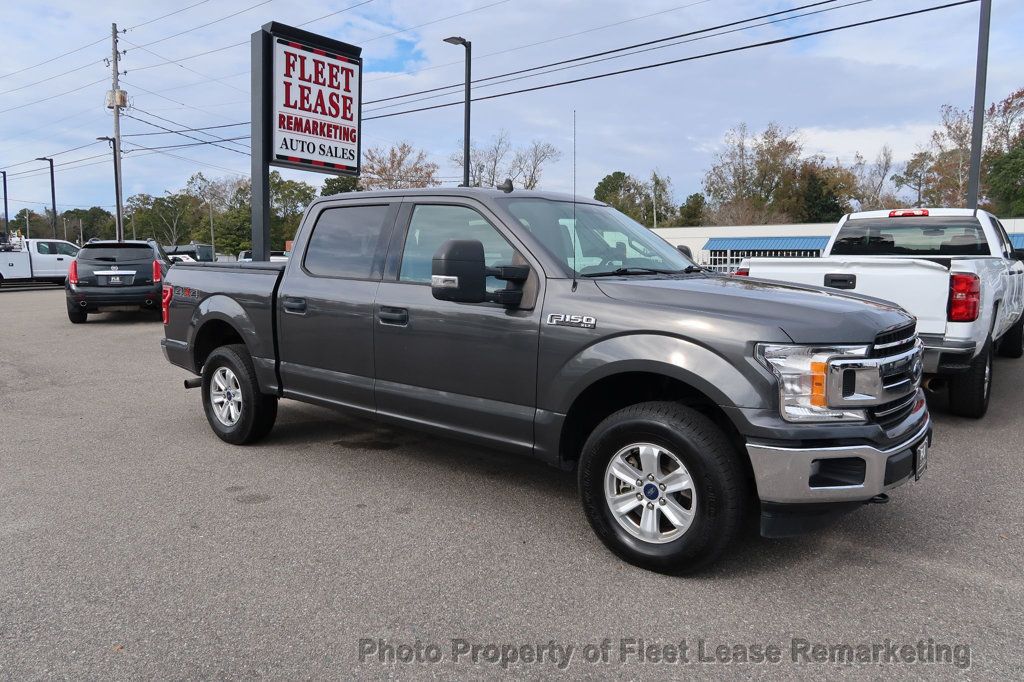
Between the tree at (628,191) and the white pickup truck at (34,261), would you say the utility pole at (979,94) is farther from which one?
the tree at (628,191)

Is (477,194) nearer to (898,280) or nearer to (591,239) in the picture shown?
(591,239)

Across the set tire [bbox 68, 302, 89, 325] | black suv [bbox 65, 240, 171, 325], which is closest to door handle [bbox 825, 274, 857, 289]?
black suv [bbox 65, 240, 171, 325]

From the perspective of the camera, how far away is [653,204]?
2815 inches

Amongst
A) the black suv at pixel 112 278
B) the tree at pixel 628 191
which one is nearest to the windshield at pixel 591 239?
the black suv at pixel 112 278

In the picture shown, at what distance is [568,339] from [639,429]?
0.59 m

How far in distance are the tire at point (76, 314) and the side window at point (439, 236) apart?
472 inches

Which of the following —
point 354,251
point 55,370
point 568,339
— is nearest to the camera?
point 568,339

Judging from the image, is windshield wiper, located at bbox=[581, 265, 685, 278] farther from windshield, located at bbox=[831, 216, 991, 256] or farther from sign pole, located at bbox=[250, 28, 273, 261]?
sign pole, located at bbox=[250, 28, 273, 261]

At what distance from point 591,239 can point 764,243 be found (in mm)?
43571

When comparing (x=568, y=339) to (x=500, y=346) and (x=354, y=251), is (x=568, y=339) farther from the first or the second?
(x=354, y=251)

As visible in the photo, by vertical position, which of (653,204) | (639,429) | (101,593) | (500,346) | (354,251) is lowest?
(101,593)

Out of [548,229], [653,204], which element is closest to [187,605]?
[548,229]

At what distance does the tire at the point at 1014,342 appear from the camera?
9414 millimetres

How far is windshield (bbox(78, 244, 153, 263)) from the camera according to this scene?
14.0m
